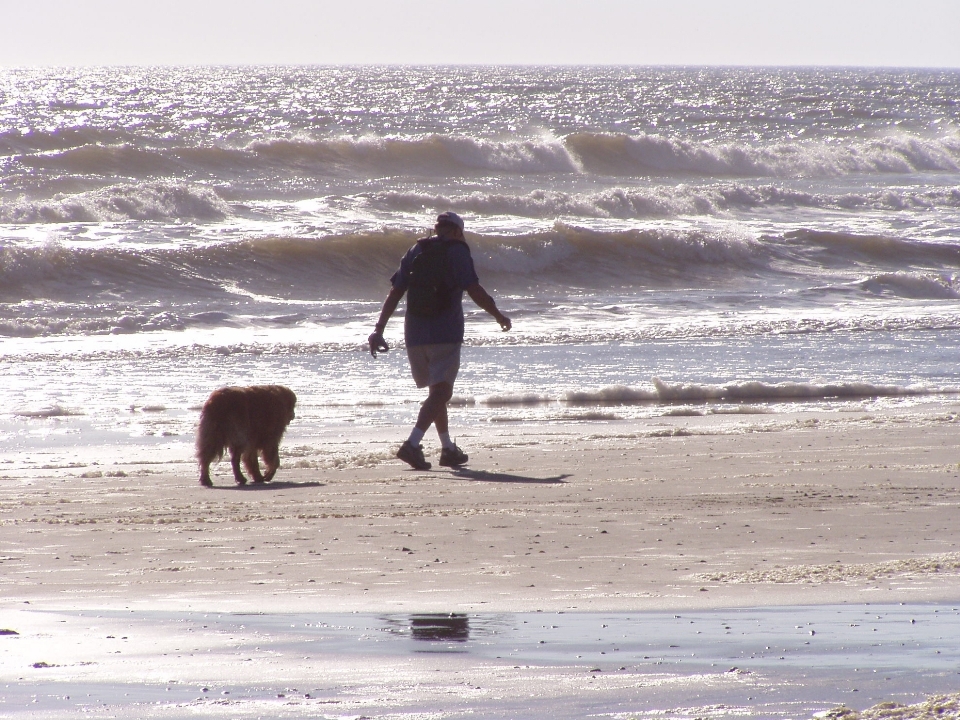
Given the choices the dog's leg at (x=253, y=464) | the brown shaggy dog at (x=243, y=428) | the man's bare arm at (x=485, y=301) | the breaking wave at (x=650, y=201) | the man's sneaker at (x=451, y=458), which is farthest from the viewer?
the breaking wave at (x=650, y=201)

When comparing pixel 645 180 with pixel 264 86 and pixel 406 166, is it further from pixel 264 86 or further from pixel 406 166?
pixel 264 86

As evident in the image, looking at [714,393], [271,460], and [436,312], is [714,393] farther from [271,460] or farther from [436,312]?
[271,460]

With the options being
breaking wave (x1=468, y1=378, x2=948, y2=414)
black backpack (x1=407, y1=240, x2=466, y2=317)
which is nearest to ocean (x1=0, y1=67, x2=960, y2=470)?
breaking wave (x1=468, y1=378, x2=948, y2=414)

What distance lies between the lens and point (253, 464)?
595 cm

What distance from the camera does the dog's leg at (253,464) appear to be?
5926 millimetres

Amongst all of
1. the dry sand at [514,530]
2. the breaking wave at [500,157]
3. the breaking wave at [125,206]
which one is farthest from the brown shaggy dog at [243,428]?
the breaking wave at [500,157]

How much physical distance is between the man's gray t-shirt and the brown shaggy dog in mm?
819

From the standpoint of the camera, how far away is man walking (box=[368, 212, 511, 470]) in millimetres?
6172

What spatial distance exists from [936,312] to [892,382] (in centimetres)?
525

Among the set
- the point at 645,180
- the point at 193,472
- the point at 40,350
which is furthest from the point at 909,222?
the point at 193,472

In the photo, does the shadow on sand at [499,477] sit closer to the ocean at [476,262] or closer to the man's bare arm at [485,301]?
the man's bare arm at [485,301]

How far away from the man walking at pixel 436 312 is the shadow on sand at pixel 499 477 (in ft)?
0.83

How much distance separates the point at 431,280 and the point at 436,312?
179 millimetres

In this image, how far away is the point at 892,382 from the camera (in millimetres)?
9352
